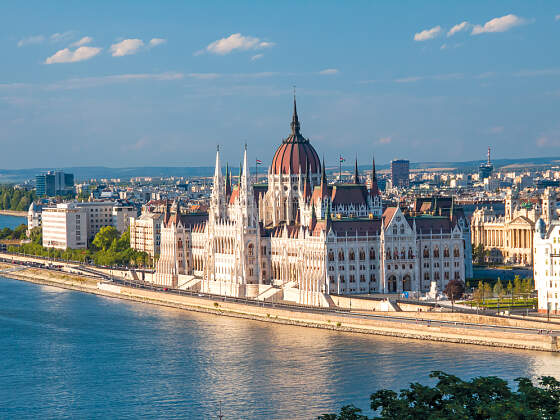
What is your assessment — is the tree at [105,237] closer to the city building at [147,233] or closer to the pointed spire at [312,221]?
the city building at [147,233]

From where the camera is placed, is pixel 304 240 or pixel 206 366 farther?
pixel 304 240

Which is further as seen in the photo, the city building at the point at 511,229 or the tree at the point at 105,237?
the tree at the point at 105,237

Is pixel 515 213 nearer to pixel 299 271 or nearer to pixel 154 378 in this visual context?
pixel 299 271

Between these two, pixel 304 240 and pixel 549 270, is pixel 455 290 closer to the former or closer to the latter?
pixel 549 270

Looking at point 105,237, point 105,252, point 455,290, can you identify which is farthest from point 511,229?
point 105,237

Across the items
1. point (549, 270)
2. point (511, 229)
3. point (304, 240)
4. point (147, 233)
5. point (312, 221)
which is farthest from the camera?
point (147, 233)

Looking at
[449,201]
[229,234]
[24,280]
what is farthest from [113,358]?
[24,280]

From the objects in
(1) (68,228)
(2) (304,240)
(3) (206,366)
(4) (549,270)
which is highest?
(2) (304,240)

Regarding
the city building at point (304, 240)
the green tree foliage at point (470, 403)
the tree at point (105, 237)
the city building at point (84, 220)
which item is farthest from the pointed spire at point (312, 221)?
the city building at point (84, 220)
